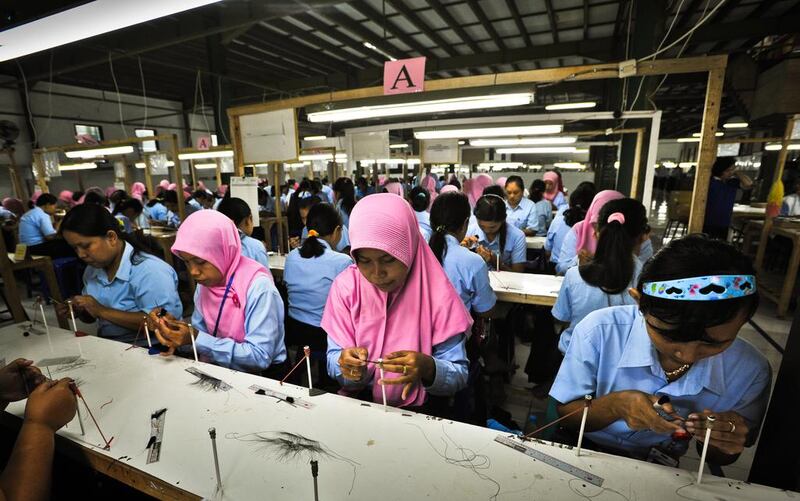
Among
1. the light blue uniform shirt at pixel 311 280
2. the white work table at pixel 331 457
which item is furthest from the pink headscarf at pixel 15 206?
the white work table at pixel 331 457

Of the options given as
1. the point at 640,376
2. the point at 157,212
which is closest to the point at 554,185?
the point at 640,376

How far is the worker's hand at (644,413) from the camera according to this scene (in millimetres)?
1192

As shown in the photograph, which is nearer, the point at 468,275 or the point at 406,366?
the point at 406,366

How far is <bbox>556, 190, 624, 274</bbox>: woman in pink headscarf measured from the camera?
363 cm

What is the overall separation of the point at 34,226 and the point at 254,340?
7.44 meters

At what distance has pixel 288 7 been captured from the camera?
18.0 feet

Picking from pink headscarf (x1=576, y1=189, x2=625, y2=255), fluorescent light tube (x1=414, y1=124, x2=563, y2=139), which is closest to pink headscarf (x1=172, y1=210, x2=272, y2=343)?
pink headscarf (x1=576, y1=189, x2=625, y2=255)

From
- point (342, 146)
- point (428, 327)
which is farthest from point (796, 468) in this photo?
point (342, 146)

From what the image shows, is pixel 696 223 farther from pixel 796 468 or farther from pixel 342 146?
pixel 342 146

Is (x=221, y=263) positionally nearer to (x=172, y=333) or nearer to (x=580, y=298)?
(x=172, y=333)

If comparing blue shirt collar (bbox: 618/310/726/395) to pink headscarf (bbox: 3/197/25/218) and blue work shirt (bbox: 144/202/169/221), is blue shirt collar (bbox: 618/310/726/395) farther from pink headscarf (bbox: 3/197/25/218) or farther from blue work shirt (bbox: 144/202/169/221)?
pink headscarf (bbox: 3/197/25/218)

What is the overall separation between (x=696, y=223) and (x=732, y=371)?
1.99 metres

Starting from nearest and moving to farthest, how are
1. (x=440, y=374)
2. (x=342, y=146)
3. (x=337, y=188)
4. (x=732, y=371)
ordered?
(x=732, y=371) < (x=440, y=374) < (x=337, y=188) < (x=342, y=146)

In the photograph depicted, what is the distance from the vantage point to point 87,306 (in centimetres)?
242
